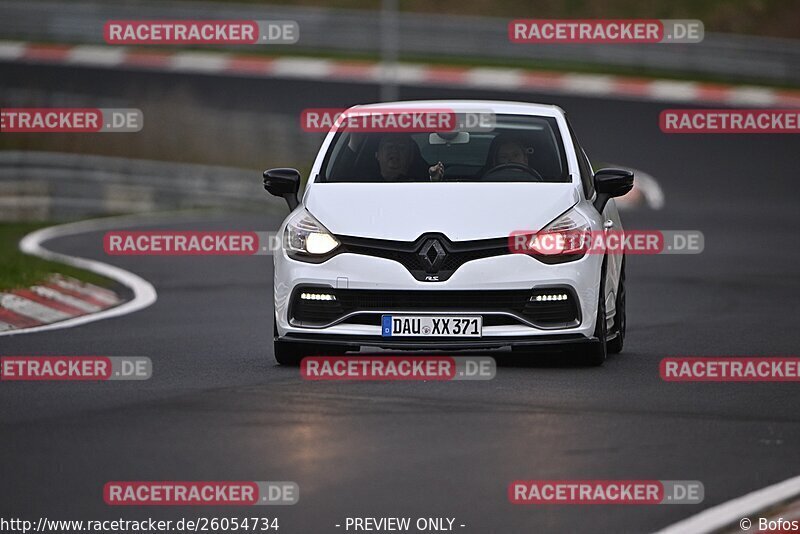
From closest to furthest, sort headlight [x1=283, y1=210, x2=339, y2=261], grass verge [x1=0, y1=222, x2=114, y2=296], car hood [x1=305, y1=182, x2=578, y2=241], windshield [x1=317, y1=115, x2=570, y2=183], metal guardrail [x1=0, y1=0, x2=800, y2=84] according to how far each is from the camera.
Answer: car hood [x1=305, y1=182, x2=578, y2=241] → headlight [x1=283, y1=210, x2=339, y2=261] → windshield [x1=317, y1=115, x2=570, y2=183] → grass verge [x1=0, y1=222, x2=114, y2=296] → metal guardrail [x1=0, y1=0, x2=800, y2=84]

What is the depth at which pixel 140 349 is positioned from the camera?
12.3 meters

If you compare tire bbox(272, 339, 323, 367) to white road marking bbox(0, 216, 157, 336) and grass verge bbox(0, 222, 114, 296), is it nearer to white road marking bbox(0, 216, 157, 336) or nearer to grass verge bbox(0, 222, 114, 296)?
white road marking bbox(0, 216, 157, 336)

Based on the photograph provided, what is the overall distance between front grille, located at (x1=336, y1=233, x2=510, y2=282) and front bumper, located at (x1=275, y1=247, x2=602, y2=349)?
4 cm

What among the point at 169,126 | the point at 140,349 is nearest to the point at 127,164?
the point at 169,126

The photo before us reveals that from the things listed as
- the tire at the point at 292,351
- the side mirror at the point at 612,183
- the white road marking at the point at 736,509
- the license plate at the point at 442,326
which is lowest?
the white road marking at the point at 736,509

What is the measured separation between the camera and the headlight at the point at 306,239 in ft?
35.7

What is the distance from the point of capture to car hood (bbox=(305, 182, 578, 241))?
10.7m

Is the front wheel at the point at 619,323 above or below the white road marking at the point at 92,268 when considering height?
below

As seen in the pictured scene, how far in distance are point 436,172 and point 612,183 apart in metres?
1.08

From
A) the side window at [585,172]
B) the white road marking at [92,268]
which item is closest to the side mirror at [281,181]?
the side window at [585,172]

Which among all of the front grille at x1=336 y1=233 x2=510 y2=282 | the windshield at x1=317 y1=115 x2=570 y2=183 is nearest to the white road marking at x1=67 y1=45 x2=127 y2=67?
the windshield at x1=317 y1=115 x2=570 y2=183

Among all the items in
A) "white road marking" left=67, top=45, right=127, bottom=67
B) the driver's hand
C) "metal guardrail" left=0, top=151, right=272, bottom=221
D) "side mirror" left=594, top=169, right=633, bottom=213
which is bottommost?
"side mirror" left=594, top=169, right=633, bottom=213

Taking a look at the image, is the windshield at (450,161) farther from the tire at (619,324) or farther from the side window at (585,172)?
the tire at (619,324)

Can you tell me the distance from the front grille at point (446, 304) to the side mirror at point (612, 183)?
101 cm
